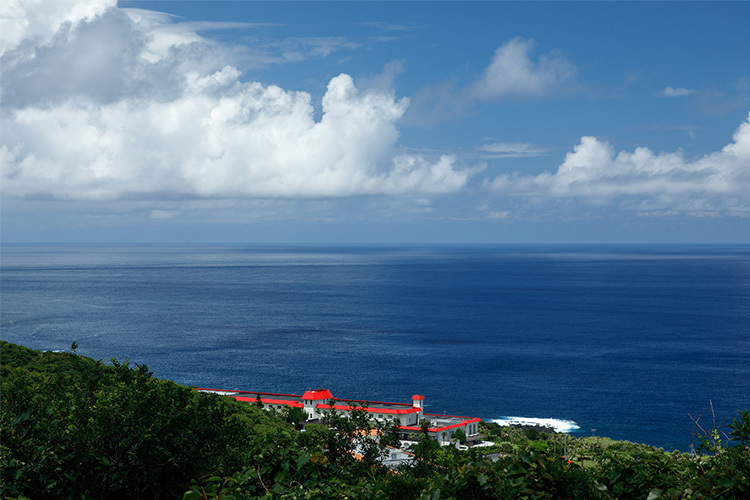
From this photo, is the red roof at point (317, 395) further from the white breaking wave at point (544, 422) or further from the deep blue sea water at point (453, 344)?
the white breaking wave at point (544, 422)

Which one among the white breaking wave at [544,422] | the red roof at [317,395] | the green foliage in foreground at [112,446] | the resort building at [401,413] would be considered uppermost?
the green foliage in foreground at [112,446]

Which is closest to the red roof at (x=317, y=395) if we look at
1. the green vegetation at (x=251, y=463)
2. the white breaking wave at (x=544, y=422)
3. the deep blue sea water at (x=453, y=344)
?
the deep blue sea water at (x=453, y=344)

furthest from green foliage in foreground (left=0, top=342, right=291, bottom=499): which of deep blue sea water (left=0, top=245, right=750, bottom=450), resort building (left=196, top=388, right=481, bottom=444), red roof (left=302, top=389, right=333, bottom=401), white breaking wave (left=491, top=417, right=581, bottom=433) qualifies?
deep blue sea water (left=0, top=245, right=750, bottom=450)

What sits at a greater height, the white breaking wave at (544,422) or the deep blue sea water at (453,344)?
the deep blue sea water at (453,344)

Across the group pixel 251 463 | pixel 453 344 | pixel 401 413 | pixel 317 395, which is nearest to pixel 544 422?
pixel 401 413

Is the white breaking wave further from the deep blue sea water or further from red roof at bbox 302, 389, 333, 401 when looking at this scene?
red roof at bbox 302, 389, 333, 401

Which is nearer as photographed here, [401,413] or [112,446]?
[112,446]

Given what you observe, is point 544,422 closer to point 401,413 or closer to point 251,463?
point 401,413

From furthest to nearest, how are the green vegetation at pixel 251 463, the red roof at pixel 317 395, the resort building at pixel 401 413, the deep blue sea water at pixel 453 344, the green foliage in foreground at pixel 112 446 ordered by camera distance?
the deep blue sea water at pixel 453 344 < the red roof at pixel 317 395 < the resort building at pixel 401 413 < the green foliage in foreground at pixel 112 446 < the green vegetation at pixel 251 463
